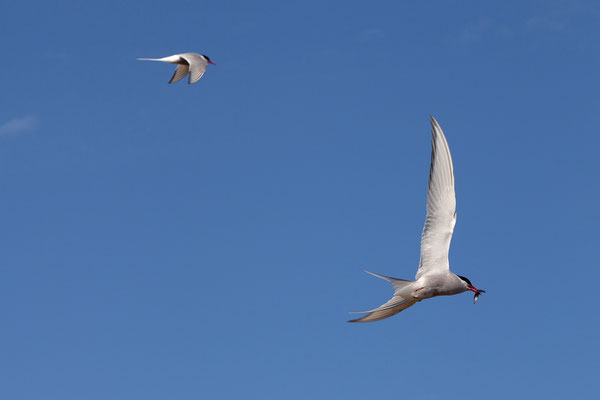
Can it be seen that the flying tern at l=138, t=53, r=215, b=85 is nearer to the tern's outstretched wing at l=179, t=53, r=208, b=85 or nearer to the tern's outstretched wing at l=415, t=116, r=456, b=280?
the tern's outstretched wing at l=179, t=53, r=208, b=85

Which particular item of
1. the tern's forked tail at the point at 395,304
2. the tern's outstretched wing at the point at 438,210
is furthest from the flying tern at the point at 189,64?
the tern's forked tail at the point at 395,304

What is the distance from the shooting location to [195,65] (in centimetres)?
1639

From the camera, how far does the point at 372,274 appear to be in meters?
11.4

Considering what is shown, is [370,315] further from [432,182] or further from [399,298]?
[432,182]

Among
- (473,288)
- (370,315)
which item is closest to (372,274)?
(370,315)

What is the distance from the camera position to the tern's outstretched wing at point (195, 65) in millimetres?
15877

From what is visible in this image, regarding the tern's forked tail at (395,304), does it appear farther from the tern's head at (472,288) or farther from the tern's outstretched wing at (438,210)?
the tern's head at (472,288)

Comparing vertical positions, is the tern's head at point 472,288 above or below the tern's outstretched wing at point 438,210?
below

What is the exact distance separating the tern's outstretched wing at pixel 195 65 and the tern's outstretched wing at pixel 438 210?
6.12 m

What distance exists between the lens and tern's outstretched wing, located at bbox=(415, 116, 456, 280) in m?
11.5

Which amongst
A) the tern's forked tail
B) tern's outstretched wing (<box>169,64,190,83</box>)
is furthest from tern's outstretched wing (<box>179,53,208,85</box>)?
the tern's forked tail

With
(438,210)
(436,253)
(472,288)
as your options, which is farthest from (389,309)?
(438,210)

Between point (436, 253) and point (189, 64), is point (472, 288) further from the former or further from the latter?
point (189, 64)

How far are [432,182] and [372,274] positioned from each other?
171 cm
